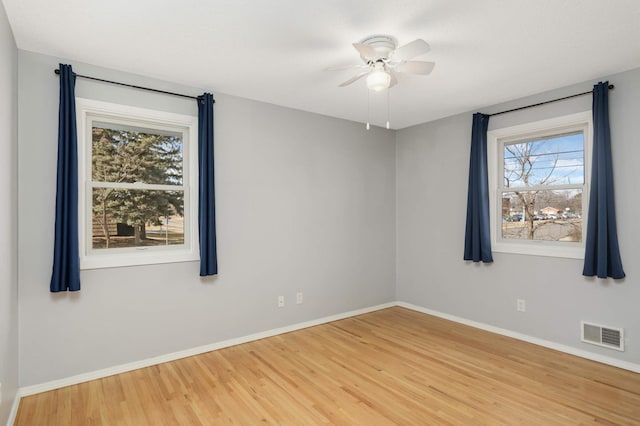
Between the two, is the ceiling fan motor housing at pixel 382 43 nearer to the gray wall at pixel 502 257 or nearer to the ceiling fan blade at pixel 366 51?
the ceiling fan blade at pixel 366 51

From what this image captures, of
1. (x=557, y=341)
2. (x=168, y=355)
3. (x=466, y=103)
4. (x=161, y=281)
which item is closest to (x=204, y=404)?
(x=168, y=355)

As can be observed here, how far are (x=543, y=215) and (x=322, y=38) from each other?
3079 millimetres

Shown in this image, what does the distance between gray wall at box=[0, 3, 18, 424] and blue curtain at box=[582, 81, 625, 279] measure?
14.9 ft

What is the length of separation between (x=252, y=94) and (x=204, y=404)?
2.93m

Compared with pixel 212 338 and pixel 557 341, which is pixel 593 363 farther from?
pixel 212 338

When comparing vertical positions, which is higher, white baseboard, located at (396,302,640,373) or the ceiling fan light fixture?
the ceiling fan light fixture

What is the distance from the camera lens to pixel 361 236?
4.96m

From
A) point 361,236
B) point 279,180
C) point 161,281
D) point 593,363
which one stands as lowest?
point 593,363

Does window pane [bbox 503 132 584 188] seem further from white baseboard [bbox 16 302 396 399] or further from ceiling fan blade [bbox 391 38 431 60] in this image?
white baseboard [bbox 16 302 396 399]

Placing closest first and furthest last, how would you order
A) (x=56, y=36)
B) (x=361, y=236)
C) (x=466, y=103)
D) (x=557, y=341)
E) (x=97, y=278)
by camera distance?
(x=56, y=36) → (x=97, y=278) → (x=557, y=341) → (x=466, y=103) → (x=361, y=236)

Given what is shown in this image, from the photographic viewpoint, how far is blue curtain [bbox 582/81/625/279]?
3199mm

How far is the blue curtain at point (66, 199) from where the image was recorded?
277 cm

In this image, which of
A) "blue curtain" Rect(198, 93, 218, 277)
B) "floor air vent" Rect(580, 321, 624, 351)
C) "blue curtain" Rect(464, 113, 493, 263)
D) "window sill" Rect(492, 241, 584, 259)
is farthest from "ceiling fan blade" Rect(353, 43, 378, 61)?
"floor air vent" Rect(580, 321, 624, 351)

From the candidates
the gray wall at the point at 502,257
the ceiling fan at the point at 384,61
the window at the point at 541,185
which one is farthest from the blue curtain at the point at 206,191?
the window at the point at 541,185
